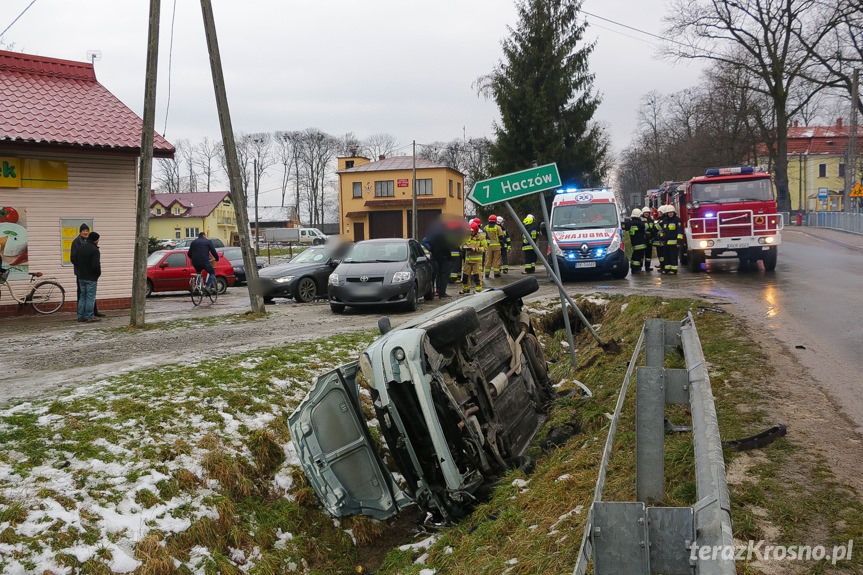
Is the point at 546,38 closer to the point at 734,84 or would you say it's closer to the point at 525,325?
the point at 734,84

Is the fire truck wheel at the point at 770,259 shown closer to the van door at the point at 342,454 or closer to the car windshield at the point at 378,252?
the car windshield at the point at 378,252

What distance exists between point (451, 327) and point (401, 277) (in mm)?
8263

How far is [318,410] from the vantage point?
5.93m

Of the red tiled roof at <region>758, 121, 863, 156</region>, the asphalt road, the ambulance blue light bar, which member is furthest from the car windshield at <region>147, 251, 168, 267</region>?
the red tiled roof at <region>758, 121, 863, 156</region>

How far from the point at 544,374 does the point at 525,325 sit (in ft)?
2.10

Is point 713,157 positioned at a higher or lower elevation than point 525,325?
higher

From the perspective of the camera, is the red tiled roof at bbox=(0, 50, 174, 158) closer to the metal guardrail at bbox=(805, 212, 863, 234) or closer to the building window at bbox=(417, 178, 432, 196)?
the metal guardrail at bbox=(805, 212, 863, 234)

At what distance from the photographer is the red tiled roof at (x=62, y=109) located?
47.0 ft

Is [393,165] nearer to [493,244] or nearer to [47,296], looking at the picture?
[493,244]

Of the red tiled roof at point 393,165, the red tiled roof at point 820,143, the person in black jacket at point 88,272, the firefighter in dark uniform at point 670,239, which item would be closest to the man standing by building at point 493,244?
the firefighter in dark uniform at point 670,239

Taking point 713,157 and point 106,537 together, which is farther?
point 713,157

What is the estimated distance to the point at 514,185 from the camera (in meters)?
8.67

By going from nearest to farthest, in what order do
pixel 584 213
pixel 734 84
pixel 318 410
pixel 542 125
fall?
pixel 318 410 < pixel 584 213 < pixel 542 125 < pixel 734 84

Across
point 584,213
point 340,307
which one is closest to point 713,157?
point 584,213
